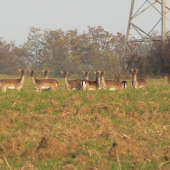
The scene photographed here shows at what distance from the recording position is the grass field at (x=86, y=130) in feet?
21.4

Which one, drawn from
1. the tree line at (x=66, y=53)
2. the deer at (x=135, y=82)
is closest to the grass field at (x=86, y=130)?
the deer at (x=135, y=82)

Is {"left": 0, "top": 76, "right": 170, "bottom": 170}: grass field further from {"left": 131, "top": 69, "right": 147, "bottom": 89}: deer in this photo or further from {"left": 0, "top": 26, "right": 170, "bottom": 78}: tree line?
{"left": 0, "top": 26, "right": 170, "bottom": 78}: tree line

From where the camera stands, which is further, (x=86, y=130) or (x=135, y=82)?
(x=135, y=82)

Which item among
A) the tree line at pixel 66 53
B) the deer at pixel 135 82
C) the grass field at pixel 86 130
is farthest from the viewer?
the tree line at pixel 66 53

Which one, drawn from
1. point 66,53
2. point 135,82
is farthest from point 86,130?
point 66,53

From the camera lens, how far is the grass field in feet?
21.4

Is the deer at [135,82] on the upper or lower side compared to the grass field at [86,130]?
upper

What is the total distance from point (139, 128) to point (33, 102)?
13.2ft

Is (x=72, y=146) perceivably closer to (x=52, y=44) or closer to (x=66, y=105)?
(x=66, y=105)

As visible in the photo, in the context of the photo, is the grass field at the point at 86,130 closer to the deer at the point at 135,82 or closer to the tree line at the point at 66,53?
the deer at the point at 135,82

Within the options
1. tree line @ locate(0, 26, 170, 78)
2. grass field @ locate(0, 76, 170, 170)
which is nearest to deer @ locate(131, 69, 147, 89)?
grass field @ locate(0, 76, 170, 170)

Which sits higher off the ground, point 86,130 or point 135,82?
point 135,82

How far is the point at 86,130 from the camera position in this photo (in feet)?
29.4

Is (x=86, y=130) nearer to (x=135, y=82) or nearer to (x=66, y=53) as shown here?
(x=135, y=82)
